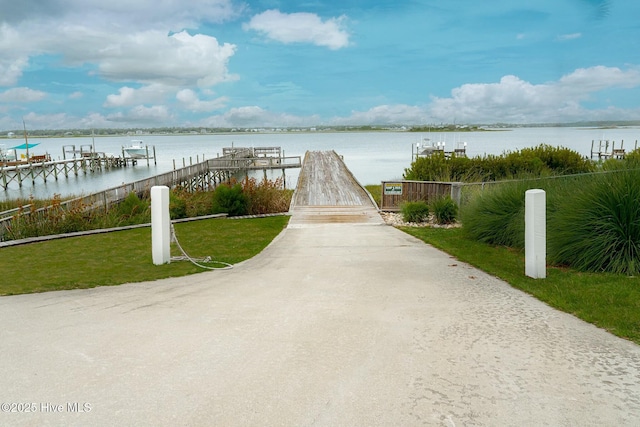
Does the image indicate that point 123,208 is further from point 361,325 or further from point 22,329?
point 361,325

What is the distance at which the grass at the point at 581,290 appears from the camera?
5.21m

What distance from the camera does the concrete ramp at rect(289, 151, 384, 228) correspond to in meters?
16.0

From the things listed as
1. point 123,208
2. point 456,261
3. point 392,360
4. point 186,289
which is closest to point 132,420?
point 392,360

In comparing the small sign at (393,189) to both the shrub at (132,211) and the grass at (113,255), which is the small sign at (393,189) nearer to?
the grass at (113,255)

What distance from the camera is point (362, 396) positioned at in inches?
140

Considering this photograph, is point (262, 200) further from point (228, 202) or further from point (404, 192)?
point (404, 192)

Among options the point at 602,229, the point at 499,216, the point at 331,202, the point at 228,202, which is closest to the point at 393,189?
the point at 331,202

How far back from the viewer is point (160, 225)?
336 inches

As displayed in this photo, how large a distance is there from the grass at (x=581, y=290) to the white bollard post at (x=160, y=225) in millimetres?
5263

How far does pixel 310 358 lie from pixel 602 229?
18.9 ft

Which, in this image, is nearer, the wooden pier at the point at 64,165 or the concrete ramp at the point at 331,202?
the concrete ramp at the point at 331,202

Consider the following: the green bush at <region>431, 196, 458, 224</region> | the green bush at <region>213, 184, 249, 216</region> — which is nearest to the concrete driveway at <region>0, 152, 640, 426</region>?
the green bush at <region>431, 196, 458, 224</region>

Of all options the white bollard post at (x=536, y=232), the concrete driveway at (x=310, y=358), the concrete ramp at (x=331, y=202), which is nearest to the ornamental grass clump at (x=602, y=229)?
the white bollard post at (x=536, y=232)

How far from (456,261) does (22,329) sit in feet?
21.8
